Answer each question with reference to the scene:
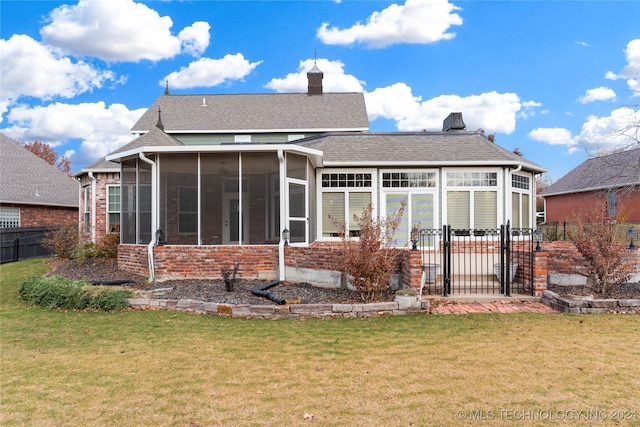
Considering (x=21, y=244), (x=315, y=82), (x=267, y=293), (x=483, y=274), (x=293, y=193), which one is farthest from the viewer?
(x=315, y=82)

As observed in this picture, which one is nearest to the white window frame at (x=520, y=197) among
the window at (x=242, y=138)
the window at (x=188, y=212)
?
the window at (x=188, y=212)

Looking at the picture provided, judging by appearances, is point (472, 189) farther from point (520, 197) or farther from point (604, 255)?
point (604, 255)

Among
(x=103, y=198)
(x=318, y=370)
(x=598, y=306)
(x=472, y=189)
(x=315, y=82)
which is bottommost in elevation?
(x=318, y=370)

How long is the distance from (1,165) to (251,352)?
2255 cm

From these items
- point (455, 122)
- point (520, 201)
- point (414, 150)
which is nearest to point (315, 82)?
point (455, 122)

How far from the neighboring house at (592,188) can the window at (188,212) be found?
21640 mm

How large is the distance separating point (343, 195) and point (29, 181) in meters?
17.8

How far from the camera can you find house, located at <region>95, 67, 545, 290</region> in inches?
376

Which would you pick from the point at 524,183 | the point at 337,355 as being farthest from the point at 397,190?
the point at 337,355

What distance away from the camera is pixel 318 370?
4.25 metres

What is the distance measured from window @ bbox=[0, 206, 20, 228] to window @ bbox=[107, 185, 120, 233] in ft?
26.4

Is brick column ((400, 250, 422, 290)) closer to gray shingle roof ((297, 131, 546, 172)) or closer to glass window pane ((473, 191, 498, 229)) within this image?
gray shingle roof ((297, 131, 546, 172))

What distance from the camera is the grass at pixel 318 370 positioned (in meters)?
3.33

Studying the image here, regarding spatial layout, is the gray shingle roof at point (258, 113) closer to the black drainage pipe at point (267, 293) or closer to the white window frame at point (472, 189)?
the white window frame at point (472, 189)
